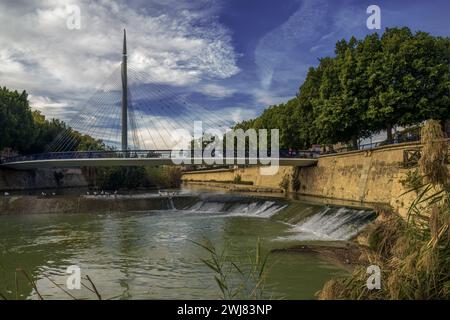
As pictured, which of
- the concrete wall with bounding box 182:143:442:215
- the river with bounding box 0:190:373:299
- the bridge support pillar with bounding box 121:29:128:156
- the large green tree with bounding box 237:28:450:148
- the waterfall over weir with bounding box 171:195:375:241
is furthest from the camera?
the bridge support pillar with bounding box 121:29:128:156

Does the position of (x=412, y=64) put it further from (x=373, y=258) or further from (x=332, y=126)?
(x=373, y=258)

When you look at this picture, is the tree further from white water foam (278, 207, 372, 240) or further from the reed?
the reed

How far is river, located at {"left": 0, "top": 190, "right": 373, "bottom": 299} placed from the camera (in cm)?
1170

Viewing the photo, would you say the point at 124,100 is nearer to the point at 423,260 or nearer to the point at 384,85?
→ the point at 384,85

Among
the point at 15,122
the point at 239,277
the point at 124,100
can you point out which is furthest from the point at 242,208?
the point at 15,122

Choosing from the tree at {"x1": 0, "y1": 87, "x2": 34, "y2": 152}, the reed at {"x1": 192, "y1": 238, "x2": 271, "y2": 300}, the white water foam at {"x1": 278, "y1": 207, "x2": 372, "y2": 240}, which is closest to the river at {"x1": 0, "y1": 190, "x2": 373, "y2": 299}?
the white water foam at {"x1": 278, "y1": 207, "x2": 372, "y2": 240}

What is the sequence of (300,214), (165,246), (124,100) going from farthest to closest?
(124,100)
(300,214)
(165,246)

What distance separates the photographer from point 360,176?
37125 mm

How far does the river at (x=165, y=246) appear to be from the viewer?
460 inches

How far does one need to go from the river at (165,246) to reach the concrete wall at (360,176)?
6563 millimetres

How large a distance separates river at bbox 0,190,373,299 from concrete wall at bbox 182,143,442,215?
6563 millimetres

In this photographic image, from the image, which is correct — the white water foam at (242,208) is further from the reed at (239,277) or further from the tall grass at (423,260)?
the tall grass at (423,260)

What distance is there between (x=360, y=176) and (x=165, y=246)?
937 inches
